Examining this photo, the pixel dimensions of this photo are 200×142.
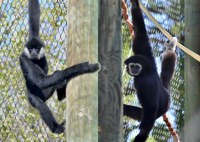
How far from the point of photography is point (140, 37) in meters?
1.95

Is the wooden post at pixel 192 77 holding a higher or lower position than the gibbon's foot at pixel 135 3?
lower

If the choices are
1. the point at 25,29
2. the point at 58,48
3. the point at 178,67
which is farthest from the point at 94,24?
the point at 25,29

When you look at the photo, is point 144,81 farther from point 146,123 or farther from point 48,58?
point 48,58

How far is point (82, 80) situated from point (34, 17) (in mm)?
734

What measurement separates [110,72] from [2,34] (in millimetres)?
2170

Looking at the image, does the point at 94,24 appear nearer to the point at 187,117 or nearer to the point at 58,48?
the point at 187,117

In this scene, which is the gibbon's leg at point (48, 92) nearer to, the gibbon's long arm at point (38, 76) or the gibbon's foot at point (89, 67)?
the gibbon's long arm at point (38, 76)

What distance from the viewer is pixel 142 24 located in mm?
1929

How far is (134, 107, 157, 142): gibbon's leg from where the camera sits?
6.02ft

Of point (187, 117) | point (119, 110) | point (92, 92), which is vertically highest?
point (92, 92)

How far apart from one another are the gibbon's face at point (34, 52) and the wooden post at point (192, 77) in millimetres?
644

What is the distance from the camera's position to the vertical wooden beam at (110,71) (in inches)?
62.4

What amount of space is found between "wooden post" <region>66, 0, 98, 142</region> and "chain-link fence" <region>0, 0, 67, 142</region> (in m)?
1.83

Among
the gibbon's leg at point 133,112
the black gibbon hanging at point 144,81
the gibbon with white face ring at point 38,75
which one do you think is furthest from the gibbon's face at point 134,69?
the gibbon with white face ring at point 38,75
